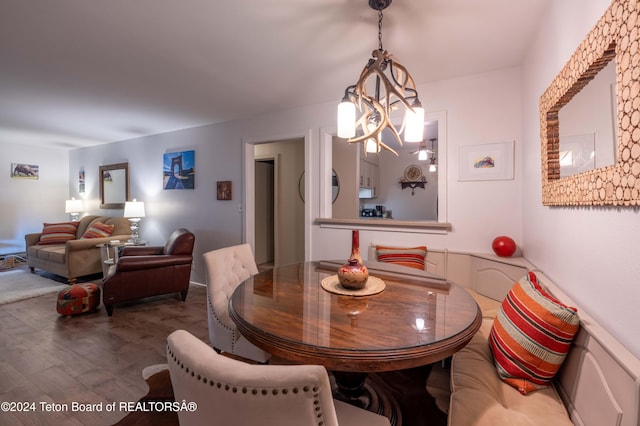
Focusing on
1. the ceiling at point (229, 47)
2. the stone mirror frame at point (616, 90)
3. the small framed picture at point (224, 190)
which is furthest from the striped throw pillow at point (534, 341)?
the small framed picture at point (224, 190)

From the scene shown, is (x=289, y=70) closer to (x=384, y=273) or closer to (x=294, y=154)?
(x=384, y=273)

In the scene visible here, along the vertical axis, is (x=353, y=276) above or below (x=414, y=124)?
below

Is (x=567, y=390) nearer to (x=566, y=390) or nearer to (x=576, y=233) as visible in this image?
(x=566, y=390)

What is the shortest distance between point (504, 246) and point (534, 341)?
4.45ft

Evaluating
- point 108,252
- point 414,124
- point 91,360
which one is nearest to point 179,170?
point 108,252

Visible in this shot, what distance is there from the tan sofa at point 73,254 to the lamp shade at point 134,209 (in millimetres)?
544

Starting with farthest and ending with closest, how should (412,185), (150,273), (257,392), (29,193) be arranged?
(412,185) < (29,193) < (150,273) < (257,392)

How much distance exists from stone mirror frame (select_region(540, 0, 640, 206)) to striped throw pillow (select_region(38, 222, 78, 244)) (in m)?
6.66

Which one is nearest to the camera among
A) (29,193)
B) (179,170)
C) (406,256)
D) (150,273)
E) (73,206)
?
(406,256)

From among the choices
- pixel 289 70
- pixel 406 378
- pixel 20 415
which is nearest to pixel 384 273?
pixel 406 378

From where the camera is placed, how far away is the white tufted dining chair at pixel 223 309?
167cm

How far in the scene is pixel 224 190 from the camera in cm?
398

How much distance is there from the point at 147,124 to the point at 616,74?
4821mm

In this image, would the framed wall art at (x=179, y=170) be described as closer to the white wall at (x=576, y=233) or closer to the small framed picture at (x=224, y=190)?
the small framed picture at (x=224, y=190)
